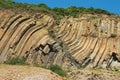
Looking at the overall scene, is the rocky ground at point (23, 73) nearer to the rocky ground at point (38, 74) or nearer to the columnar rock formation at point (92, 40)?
the rocky ground at point (38, 74)

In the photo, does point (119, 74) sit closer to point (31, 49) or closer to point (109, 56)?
point (109, 56)

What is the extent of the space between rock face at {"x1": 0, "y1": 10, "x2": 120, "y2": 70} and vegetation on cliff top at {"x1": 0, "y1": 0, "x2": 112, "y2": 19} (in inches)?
52.3

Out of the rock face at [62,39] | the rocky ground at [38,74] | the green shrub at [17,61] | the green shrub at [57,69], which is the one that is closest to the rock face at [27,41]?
the rock face at [62,39]

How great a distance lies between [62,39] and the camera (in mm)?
41938

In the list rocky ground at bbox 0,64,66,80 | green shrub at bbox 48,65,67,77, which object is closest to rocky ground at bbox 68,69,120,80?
green shrub at bbox 48,65,67,77

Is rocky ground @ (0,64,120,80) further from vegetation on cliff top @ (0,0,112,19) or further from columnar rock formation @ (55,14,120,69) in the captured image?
vegetation on cliff top @ (0,0,112,19)

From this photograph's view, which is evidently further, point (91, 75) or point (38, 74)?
point (91, 75)

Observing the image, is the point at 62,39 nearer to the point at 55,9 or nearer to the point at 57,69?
the point at 57,69

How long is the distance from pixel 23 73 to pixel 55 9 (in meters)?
19.0

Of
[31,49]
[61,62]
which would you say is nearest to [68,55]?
[61,62]

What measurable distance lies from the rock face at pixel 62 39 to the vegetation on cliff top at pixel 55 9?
1328mm

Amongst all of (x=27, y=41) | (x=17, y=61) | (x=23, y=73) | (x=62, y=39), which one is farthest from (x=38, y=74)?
(x=62, y=39)

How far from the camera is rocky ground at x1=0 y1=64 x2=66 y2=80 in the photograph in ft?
99.5

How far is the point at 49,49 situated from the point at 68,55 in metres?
2.34
